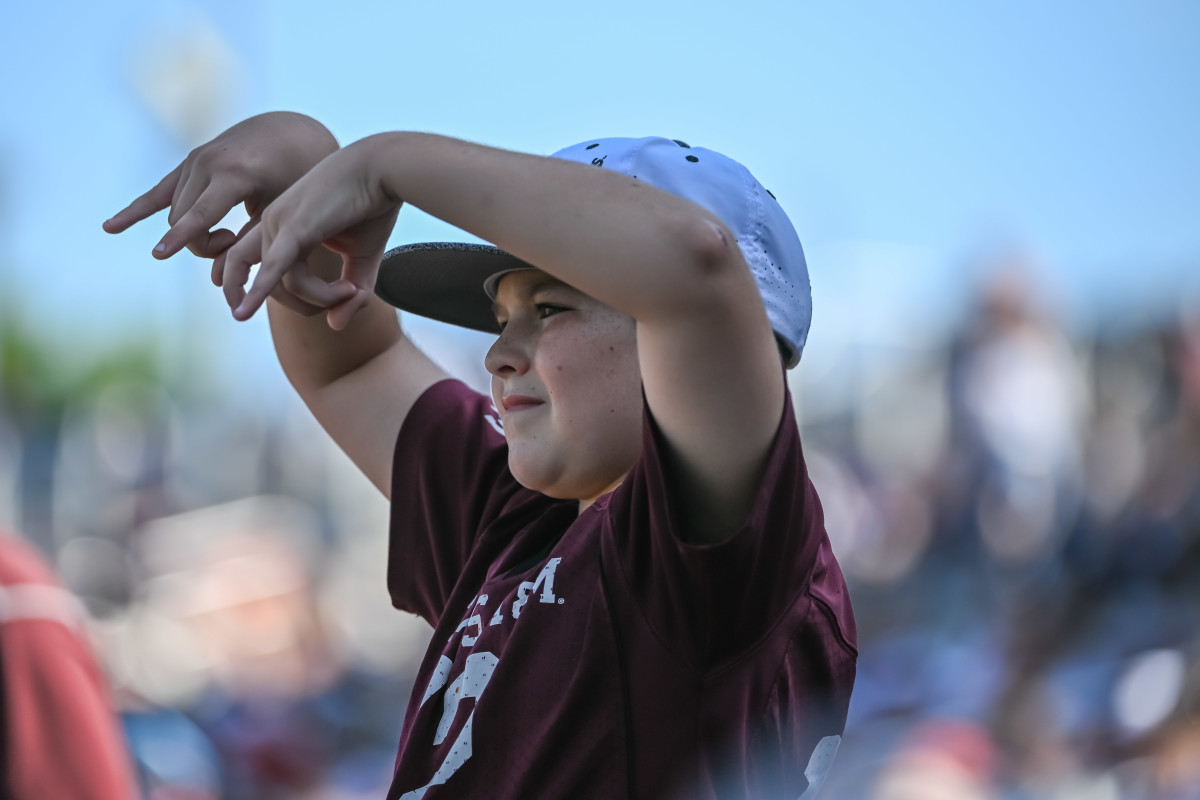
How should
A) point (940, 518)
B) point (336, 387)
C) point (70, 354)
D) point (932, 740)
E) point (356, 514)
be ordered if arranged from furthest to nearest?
1. point (70, 354)
2. point (356, 514)
3. point (940, 518)
4. point (932, 740)
5. point (336, 387)

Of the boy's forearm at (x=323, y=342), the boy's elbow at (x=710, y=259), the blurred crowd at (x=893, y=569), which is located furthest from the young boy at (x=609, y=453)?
the blurred crowd at (x=893, y=569)

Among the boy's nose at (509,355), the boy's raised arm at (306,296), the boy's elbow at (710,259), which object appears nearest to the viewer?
the boy's elbow at (710,259)

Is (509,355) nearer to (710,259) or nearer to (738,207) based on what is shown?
(738,207)

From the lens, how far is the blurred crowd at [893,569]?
10.5ft

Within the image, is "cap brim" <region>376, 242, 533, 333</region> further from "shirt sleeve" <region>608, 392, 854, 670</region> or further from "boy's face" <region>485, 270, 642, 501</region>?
"shirt sleeve" <region>608, 392, 854, 670</region>

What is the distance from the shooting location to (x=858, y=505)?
4.83 m

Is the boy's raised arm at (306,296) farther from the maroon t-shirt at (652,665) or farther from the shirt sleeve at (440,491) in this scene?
the maroon t-shirt at (652,665)

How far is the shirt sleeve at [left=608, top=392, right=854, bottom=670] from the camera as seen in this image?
0.96m

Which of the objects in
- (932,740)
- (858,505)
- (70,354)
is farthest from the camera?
(70,354)

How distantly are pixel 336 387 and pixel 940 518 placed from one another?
3.24 m

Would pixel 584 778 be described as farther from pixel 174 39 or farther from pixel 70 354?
pixel 70 354

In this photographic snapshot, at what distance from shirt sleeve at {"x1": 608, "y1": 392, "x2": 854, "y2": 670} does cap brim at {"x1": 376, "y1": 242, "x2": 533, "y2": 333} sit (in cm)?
37

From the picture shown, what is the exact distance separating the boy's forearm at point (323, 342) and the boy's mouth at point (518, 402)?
0.37 metres

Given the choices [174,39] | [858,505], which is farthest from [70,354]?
[858,505]
